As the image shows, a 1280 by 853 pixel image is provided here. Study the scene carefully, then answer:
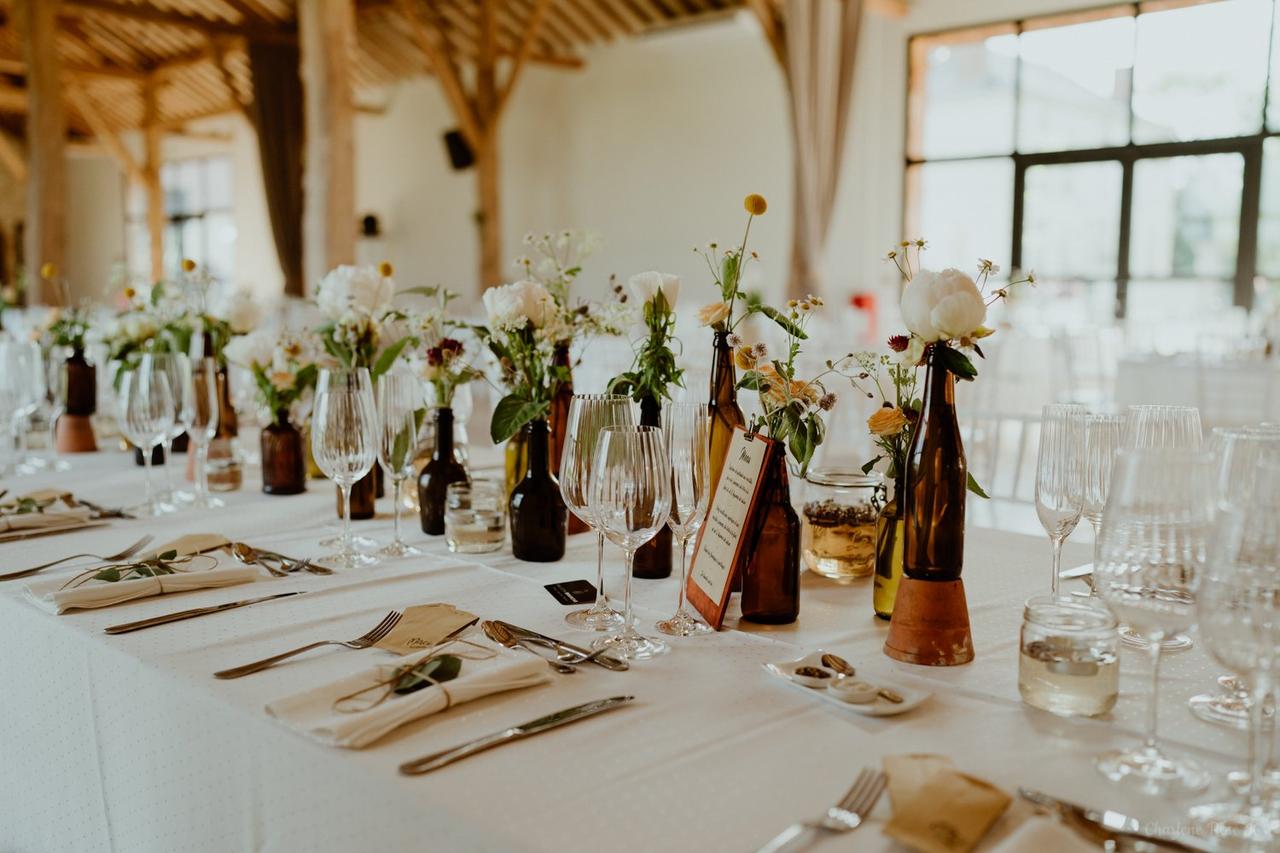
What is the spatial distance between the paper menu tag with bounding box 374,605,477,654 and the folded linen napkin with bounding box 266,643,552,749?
86 mm

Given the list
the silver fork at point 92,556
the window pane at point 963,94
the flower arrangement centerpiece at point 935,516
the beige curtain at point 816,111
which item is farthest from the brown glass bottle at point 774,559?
the window pane at point 963,94

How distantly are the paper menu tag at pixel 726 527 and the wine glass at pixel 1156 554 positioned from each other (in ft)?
1.43

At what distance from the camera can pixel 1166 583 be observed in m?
0.88

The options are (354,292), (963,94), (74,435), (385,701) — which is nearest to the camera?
(385,701)

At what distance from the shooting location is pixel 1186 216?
801 centimetres

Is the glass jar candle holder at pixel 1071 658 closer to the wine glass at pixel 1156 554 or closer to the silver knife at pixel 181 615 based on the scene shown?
the wine glass at pixel 1156 554

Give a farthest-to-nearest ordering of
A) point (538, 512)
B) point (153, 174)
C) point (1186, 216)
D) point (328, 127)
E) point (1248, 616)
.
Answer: point (153, 174) → point (1186, 216) → point (328, 127) → point (538, 512) → point (1248, 616)

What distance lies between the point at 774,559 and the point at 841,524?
26cm

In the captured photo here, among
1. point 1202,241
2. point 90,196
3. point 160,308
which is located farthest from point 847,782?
point 90,196

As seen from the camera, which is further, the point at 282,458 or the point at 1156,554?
the point at 282,458

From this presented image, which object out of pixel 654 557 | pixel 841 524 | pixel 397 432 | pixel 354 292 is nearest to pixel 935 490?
pixel 841 524

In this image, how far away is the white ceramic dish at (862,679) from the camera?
1.01m

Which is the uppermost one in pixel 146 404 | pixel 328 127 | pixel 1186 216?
pixel 328 127

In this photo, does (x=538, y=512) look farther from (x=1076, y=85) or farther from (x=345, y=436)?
(x=1076, y=85)
